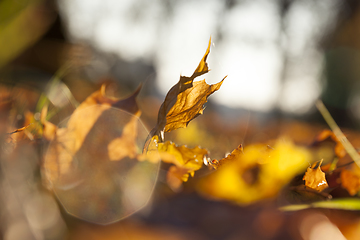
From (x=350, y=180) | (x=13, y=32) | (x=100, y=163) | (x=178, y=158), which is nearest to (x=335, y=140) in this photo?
(x=350, y=180)

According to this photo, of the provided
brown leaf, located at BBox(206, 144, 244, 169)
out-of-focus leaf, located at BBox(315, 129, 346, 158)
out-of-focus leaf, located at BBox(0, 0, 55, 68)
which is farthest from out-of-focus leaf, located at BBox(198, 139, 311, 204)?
out-of-focus leaf, located at BBox(0, 0, 55, 68)

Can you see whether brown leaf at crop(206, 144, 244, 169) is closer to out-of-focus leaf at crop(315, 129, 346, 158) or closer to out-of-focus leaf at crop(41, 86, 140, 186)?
out-of-focus leaf at crop(41, 86, 140, 186)

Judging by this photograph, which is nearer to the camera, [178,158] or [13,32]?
[178,158]

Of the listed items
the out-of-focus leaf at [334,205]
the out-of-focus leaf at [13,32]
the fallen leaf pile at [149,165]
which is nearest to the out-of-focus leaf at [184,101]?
the fallen leaf pile at [149,165]

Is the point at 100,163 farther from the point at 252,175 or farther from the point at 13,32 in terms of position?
the point at 13,32

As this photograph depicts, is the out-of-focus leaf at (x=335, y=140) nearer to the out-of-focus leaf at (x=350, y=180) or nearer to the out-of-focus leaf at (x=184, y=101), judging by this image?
the out-of-focus leaf at (x=350, y=180)

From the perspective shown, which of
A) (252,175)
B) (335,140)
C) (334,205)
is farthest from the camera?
(335,140)
